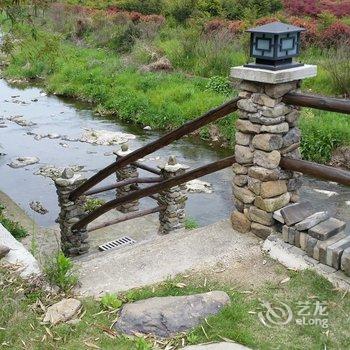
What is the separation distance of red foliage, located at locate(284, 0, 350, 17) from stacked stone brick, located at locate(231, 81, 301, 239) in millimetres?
19925

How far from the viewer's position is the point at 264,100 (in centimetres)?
432

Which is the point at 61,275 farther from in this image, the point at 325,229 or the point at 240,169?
the point at 325,229

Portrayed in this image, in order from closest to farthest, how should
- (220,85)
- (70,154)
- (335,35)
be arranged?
1. (70,154)
2. (220,85)
3. (335,35)

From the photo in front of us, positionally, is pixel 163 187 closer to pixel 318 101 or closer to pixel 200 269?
pixel 200 269

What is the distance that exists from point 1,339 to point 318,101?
2.78m

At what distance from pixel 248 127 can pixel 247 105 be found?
181 millimetres

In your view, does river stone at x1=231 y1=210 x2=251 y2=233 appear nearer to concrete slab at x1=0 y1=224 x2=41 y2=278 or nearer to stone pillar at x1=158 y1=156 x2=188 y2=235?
concrete slab at x1=0 y1=224 x2=41 y2=278

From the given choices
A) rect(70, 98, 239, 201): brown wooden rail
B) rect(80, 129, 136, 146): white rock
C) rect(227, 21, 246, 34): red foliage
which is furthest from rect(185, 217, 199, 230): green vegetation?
rect(227, 21, 246, 34): red foliage

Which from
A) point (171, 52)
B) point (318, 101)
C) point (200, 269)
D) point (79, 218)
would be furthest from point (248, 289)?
point (171, 52)

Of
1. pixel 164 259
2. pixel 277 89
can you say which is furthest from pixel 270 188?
pixel 164 259

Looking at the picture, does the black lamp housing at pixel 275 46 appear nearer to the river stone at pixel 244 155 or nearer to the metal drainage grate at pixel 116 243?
the river stone at pixel 244 155

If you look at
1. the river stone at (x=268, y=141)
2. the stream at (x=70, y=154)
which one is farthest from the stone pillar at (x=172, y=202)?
the river stone at (x=268, y=141)

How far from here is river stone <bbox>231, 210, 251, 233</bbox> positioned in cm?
477

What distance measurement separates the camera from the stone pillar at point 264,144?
4289 millimetres
